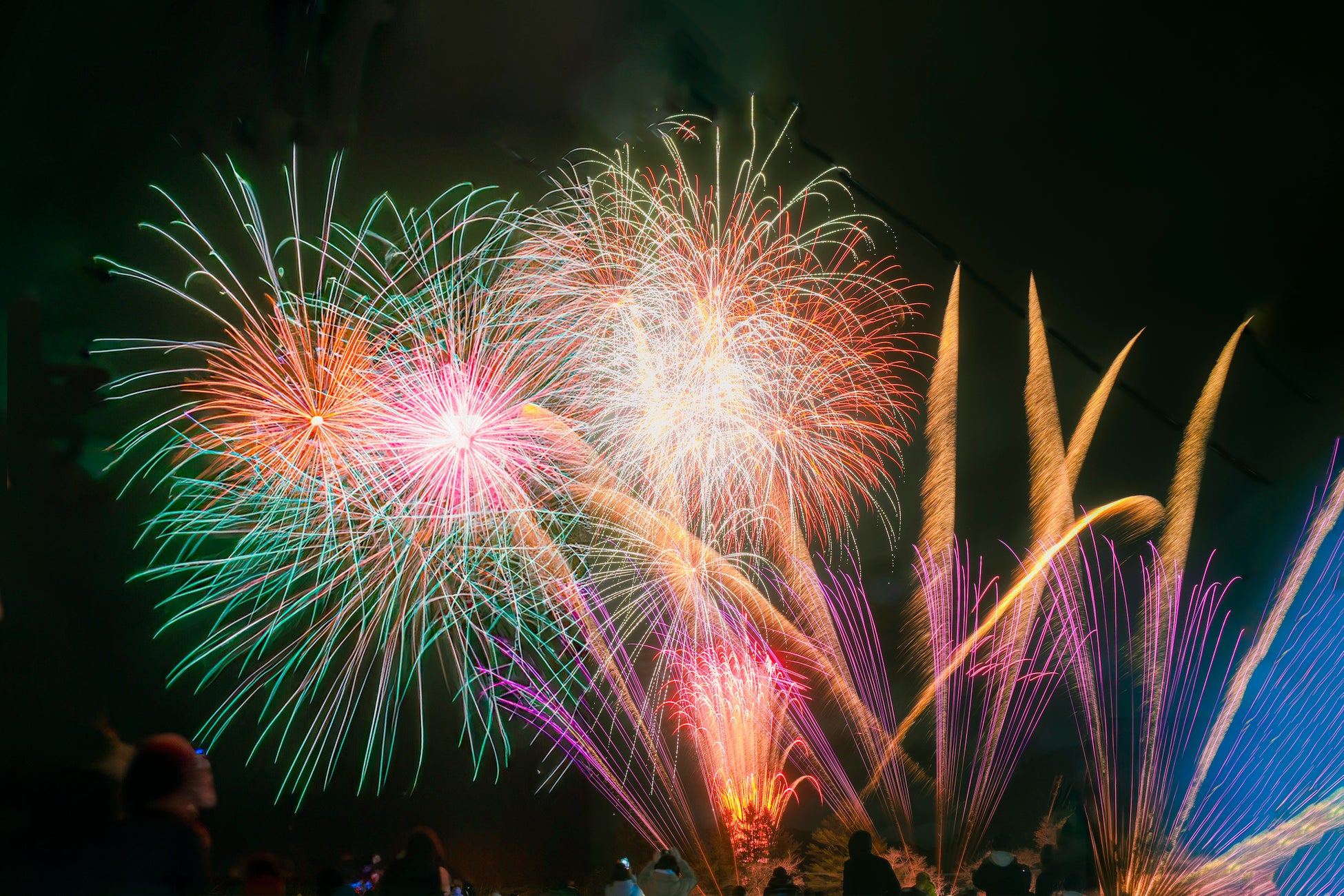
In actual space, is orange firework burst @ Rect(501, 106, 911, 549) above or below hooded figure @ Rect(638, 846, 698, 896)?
above

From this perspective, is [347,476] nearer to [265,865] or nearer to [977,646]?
[265,865]

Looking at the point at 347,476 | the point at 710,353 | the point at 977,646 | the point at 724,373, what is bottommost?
the point at 977,646

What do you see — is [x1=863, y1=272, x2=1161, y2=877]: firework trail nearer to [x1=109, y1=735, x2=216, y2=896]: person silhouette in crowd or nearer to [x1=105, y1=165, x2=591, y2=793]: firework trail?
[x1=105, y1=165, x2=591, y2=793]: firework trail

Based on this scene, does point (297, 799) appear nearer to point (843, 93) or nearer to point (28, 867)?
point (28, 867)

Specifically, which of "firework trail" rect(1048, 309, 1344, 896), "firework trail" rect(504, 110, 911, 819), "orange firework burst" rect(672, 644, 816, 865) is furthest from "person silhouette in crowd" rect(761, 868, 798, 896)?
"firework trail" rect(1048, 309, 1344, 896)

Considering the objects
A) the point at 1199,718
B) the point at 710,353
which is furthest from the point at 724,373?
the point at 1199,718
